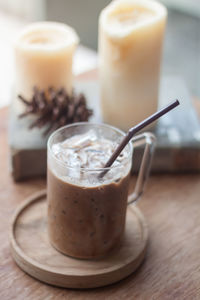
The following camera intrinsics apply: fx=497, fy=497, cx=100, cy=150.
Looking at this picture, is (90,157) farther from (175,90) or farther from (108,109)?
(175,90)

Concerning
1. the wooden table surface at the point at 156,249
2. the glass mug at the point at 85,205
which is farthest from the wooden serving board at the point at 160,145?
the glass mug at the point at 85,205

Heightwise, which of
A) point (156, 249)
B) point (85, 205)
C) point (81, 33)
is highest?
point (85, 205)

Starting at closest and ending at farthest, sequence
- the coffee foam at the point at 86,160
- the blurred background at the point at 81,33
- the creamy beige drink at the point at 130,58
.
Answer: the coffee foam at the point at 86,160
the creamy beige drink at the point at 130,58
the blurred background at the point at 81,33

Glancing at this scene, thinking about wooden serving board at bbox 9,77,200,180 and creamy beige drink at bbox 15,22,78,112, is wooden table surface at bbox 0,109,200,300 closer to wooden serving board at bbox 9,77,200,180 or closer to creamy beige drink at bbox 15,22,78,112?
wooden serving board at bbox 9,77,200,180

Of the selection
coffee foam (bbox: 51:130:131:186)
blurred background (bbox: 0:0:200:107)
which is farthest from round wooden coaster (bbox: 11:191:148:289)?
blurred background (bbox: 0:0:200:107)

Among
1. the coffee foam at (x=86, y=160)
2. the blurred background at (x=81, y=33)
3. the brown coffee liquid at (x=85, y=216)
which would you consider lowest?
the blurred background at (x=81, y=33)

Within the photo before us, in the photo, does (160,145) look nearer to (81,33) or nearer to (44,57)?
(44,57)

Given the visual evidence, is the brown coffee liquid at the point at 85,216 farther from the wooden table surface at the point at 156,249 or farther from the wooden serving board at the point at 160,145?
the wooden serving board at the point at 160,145

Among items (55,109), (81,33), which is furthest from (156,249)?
(81,33)
